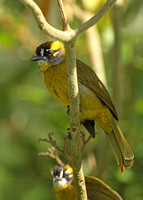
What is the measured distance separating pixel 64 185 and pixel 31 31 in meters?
2.58

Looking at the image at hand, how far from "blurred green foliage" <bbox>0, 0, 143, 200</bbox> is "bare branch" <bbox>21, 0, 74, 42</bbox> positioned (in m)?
2.03

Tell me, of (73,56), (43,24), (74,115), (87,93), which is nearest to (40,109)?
(87,93)

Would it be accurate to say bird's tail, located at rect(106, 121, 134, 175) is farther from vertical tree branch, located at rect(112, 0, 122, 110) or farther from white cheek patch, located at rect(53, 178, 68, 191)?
vertical tree branch, located at rect(112, 0, 122, 110)

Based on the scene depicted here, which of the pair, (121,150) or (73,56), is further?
(121,150)

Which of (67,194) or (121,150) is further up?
(121,150)

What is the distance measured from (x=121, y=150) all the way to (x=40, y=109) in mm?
1891

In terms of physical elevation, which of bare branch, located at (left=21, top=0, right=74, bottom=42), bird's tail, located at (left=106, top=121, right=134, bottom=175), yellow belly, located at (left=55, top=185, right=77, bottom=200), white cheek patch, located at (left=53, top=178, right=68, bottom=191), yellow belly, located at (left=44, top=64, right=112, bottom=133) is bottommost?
yellow belly, located at (left=55, top=185, right=77, bottom=200)

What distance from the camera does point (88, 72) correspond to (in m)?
3.62

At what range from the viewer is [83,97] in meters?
3.54

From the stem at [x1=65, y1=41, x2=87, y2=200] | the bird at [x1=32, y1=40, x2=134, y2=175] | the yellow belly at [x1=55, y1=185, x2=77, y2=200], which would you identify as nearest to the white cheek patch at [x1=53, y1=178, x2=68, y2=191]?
the yellow belly at [x1=55, y1=185, x2=77, y2=200]

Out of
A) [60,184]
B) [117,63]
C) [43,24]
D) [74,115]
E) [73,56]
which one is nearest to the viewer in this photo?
[43,24]

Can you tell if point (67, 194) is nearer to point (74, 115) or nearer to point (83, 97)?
point (83, 97)

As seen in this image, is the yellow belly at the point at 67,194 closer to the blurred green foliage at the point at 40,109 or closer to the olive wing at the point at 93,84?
the blurred green foliage at the point at 40,109

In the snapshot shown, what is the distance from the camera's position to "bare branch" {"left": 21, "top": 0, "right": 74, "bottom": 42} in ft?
7.28
